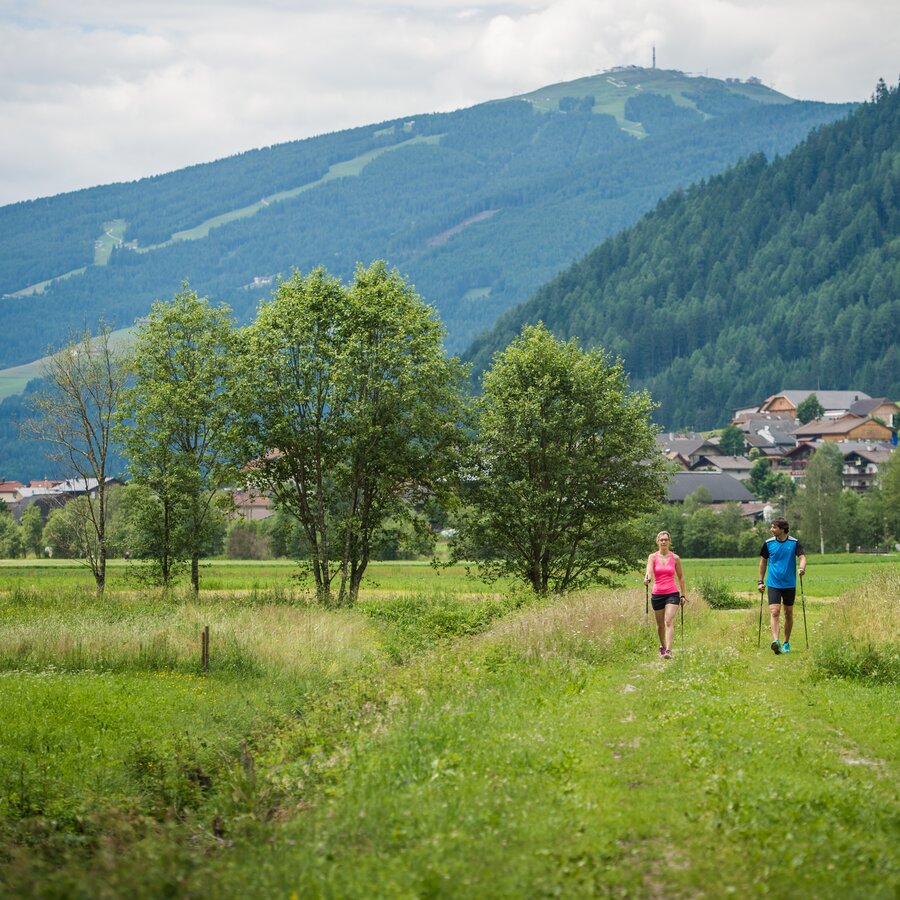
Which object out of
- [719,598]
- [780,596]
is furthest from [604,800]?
[719,598]

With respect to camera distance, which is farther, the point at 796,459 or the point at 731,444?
the point at 731,444

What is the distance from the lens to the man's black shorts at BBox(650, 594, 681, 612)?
1891 centimetres

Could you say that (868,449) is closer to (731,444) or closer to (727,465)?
(727,465)

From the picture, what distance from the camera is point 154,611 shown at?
30516 mm

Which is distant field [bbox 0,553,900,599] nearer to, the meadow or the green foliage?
the green foliage

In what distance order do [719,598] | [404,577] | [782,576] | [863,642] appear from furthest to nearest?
[404,577] < [719,598] < [782,576] < [863,642]

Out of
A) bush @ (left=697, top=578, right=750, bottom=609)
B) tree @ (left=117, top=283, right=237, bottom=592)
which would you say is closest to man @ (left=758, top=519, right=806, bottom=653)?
bush @ (left=697, top=578, right=750, bottom=609)

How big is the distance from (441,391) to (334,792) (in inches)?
1061

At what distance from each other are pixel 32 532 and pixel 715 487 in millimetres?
77855

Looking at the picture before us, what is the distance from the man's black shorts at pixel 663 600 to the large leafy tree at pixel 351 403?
18.1m

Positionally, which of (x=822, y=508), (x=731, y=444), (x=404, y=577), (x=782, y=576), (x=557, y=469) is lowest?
(x=404, y=577)

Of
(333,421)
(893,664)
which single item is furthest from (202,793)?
(333,421)

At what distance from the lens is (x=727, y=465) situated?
185m

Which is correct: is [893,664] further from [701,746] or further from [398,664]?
[398,664]
